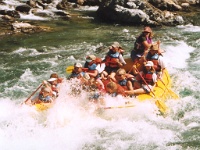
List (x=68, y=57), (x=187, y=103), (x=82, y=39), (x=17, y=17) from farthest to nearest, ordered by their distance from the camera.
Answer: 1. (x=17, y=17)
2. (x=82, y=39)
3. (x=68, y=57)
4. (x=187, y=103)

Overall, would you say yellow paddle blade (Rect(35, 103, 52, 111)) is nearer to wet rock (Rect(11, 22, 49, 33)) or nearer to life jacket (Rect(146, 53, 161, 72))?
life jacket (Rect(146, 53, 161, 72))

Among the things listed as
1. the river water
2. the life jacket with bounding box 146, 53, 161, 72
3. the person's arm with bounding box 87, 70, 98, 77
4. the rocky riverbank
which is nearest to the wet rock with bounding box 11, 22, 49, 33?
the rocky riverbank

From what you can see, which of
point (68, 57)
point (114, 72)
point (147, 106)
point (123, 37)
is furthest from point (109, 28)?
point (147, 106)

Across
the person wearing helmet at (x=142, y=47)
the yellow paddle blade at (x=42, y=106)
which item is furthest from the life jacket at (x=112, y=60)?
the yellow paddle blade at (x=42, y=106)

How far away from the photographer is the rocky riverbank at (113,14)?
57.4 ft

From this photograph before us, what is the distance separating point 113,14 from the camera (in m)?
19.5

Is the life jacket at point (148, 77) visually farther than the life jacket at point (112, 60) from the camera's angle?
No

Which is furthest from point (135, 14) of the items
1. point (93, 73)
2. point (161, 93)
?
point (161, 93)

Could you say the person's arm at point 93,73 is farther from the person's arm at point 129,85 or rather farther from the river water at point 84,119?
the person's arm at point 129,85

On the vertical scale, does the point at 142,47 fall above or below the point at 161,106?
above

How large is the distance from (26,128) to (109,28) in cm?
1121

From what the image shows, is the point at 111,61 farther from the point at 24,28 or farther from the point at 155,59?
the point at 24,28

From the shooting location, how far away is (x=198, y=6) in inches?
988

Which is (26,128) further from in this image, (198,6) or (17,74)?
(198,6)
